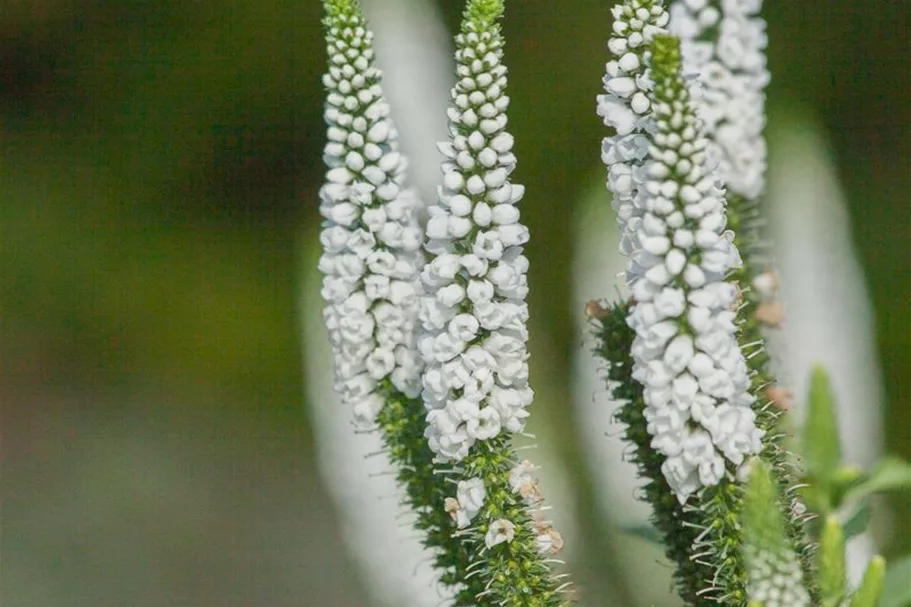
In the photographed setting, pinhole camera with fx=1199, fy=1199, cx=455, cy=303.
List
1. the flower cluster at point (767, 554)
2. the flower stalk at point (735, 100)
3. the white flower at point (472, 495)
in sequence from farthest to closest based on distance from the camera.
→ the flower stalk at point (735, 100) < the white flower at point (472, 495) < the flower cluster at point (767, 554)

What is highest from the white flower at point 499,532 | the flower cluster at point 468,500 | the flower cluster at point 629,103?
the flower cluster at point 629,103

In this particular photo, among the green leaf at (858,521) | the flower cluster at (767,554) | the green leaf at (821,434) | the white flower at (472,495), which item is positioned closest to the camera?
the flower cluster at (767,554)

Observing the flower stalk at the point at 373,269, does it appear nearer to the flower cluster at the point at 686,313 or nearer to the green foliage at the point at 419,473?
the green foliage at the point at 419,473

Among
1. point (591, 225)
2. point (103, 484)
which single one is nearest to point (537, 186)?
point (591, 225)

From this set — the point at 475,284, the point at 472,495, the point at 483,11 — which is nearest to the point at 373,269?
the point at 475,284

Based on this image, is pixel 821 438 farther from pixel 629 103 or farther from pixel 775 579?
pixel 629 103

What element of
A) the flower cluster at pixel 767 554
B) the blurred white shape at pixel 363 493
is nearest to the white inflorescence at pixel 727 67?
the flower cluster at pixel 767 554

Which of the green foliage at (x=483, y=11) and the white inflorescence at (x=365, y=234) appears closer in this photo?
the green foliage at (x=483, y=11)

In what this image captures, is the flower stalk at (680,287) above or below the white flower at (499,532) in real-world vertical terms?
above
